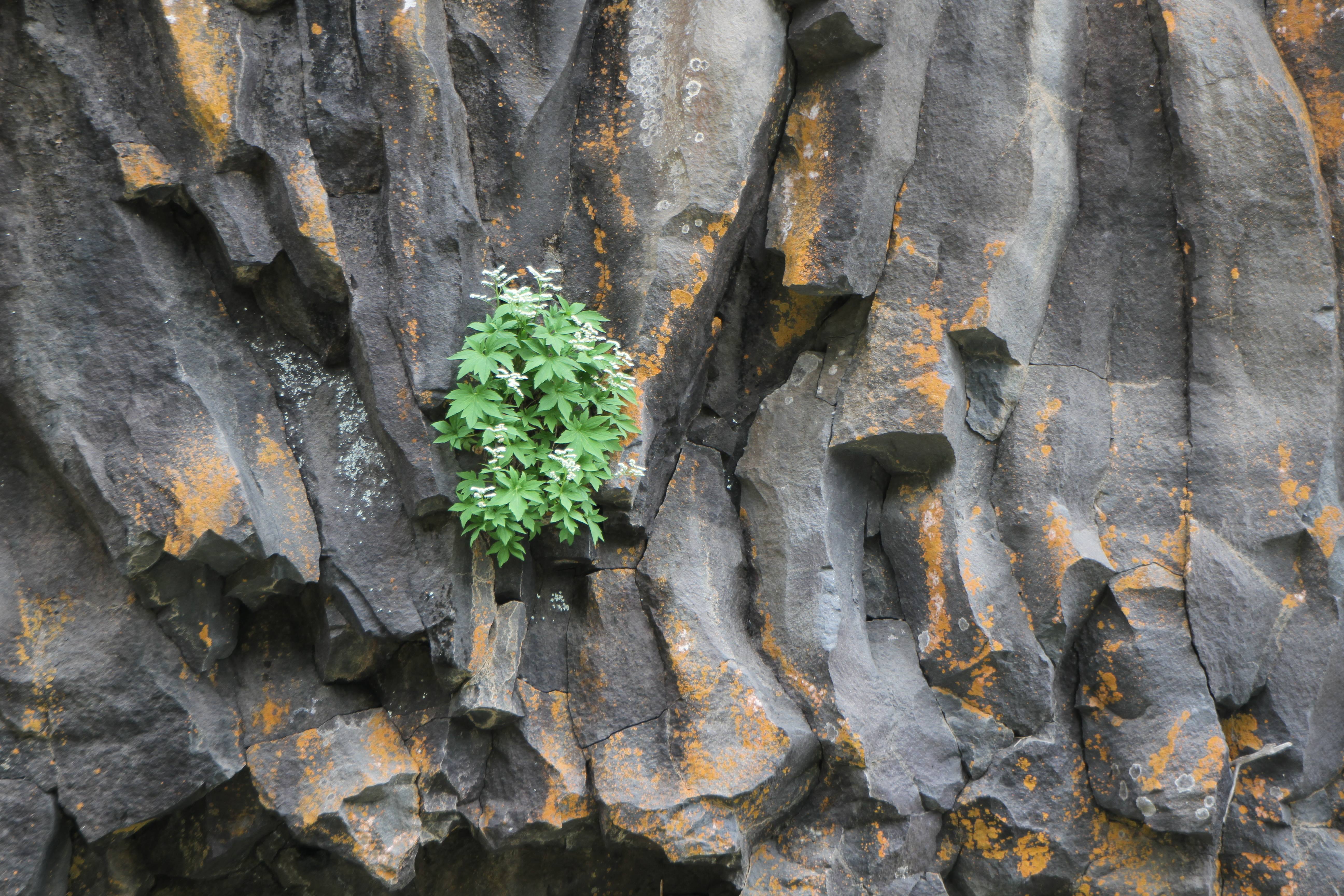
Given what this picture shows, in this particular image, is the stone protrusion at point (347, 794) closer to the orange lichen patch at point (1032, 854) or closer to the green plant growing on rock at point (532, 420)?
the green plant growing on rock at point (532, 420)

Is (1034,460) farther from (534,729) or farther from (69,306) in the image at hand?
(69,306)

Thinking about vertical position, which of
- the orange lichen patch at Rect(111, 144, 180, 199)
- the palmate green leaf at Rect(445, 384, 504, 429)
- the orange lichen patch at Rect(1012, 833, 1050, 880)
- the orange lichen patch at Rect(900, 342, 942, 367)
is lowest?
the orange lichen patch at Rect(1012, 833, 1050, 880)

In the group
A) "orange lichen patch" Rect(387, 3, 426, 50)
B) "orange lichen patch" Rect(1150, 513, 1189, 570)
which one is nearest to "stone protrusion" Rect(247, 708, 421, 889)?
"orange lichen patch" Rect(387, 3, 426, 50)

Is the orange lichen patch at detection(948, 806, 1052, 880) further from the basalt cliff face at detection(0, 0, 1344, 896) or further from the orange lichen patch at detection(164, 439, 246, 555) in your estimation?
the orange lichen patch at detection(164, 439, 246, 555)

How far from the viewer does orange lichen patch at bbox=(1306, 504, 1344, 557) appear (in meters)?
4.09

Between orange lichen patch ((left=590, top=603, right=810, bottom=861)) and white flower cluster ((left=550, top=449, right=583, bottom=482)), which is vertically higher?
white flower cluster ((left=550, top=449, right=583, bottom=482))

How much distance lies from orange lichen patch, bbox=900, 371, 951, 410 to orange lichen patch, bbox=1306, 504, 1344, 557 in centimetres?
174

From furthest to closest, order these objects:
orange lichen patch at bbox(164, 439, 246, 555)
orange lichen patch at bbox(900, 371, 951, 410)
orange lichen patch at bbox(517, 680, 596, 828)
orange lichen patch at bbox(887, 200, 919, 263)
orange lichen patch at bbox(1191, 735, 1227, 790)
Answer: orange lichen patch at bbox(887, 200, 919, 263)
orange lichen patch at bbox(900, 371, 951, 410)
orange lichen patch at bbox(1191, 735, 1227, 790)
orange lichen patch at bbox(517, 680, 596, 828)
orange lichen patch at bbox(164, 439, 246, 555)

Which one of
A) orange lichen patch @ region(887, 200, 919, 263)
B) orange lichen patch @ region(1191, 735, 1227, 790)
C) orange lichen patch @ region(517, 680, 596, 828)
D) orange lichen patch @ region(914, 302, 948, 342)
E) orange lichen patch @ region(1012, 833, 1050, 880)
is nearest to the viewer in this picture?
orange lichen patch @ region(517, 680, 596, 828)

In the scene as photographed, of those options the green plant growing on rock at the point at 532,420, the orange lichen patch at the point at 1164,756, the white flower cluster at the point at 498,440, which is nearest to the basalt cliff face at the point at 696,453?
the orange lichen patch at the point at 1164,756

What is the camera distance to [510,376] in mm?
3605

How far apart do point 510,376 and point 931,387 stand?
1868 mm

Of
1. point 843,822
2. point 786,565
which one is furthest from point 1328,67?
point 843,822

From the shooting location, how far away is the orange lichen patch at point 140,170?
11.4 feet
